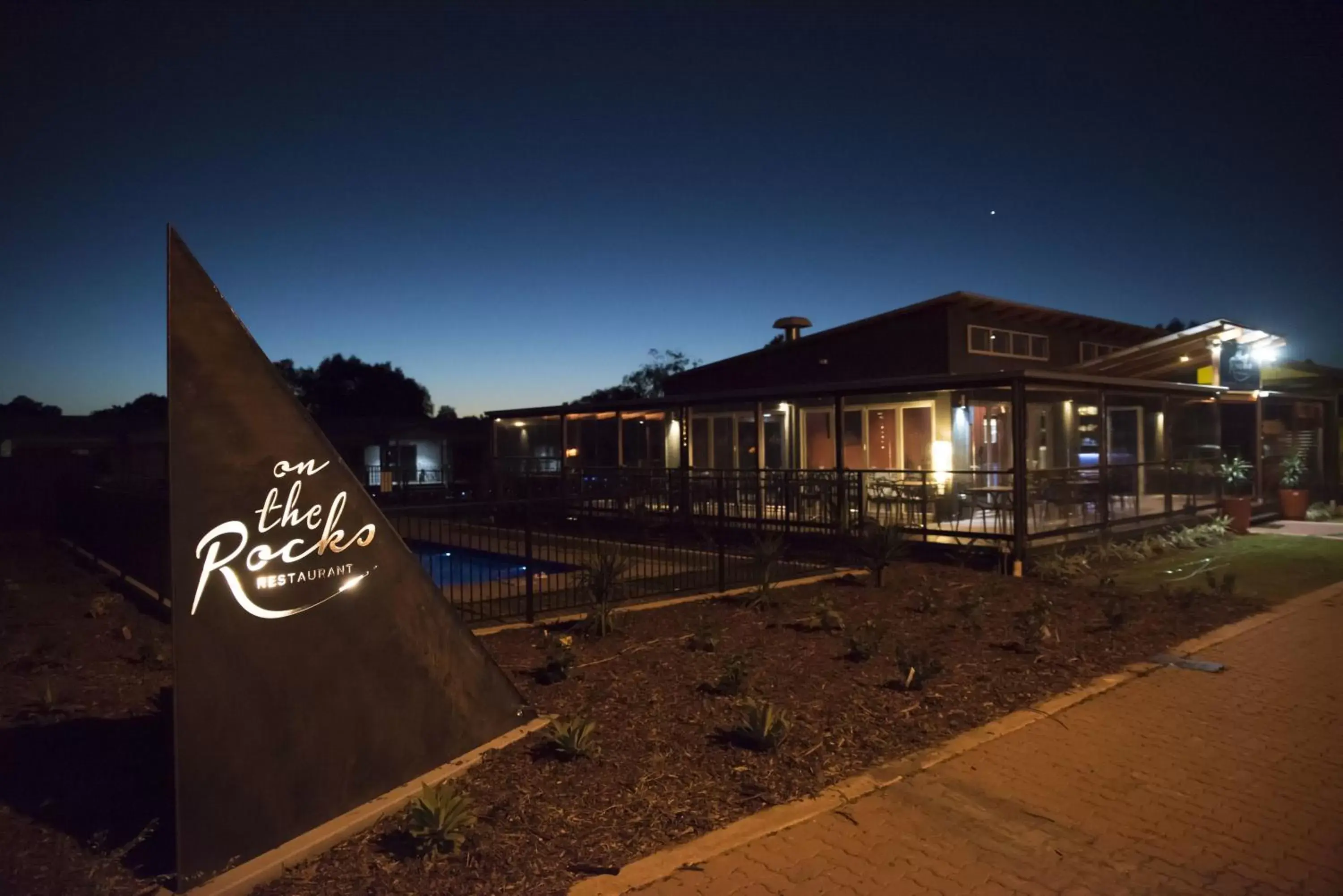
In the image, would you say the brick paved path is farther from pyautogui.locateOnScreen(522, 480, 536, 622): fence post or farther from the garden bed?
pyautogui.locateOnScreen(522, 480, 536, 622): fence post

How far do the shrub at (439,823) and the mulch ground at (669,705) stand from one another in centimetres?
6

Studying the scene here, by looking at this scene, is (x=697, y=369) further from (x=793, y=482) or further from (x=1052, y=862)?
(x=1052, y=862)

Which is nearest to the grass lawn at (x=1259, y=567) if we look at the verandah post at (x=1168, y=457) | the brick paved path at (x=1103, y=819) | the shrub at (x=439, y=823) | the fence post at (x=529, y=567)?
the verandah post at (x=1168, y=457)

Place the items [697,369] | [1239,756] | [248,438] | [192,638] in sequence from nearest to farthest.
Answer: [192,638] → [248,438] → [1239,756] → [697,369]

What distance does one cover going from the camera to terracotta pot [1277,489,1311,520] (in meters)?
19.0

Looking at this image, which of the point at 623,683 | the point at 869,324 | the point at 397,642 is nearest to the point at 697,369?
the point at 869,324

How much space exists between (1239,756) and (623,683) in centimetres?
379

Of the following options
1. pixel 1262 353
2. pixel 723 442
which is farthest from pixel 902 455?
pixel 1262 353

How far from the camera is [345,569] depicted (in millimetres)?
4055

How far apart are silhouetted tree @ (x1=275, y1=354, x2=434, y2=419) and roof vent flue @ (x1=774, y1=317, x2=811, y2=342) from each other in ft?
119

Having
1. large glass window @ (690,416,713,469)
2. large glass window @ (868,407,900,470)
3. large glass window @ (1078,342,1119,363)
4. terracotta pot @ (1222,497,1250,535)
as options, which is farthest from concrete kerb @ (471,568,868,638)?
large glass window @ (1078,342,1119,363)

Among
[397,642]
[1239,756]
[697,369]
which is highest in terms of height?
[697,369]

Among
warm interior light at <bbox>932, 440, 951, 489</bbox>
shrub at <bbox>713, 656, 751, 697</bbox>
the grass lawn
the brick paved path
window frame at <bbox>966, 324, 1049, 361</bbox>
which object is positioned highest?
window frame at <bbox>966, 324, 1049, 361</bbox>

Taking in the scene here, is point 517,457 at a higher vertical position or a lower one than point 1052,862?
higher
